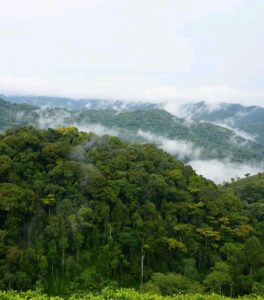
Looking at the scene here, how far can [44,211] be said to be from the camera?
43.8 meters

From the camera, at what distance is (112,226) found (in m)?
44.1

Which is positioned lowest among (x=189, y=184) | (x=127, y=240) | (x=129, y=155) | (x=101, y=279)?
(x=101, y=279)

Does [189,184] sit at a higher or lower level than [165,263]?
higher

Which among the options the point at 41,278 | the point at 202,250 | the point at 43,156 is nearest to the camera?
the point at 41,278

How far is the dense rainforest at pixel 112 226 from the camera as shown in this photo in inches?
1538

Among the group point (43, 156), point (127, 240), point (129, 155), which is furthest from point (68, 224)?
point (129, 155)

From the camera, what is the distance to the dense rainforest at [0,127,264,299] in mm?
39062

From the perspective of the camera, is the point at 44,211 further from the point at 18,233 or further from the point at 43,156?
the point at 43,156

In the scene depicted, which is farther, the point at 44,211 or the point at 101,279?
the point at 44,211

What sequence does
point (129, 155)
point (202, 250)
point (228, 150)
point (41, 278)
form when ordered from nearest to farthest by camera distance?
1. point (41, 278)
2. point (202, 250)
3. point (129, 155)
4. point (228, 150)

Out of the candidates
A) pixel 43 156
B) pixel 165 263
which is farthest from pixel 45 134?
pixel 165 263

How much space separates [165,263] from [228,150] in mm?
152008

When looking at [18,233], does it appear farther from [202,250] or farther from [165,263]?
[202,250]

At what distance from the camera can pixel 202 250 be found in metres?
45.4
